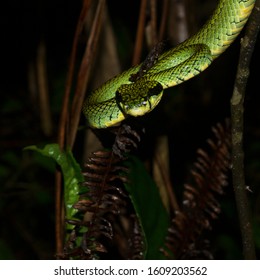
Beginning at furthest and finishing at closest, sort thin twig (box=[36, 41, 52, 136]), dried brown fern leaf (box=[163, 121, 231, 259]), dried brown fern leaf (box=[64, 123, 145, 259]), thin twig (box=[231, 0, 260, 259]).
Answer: thin twig (box=[36, 41, 52, 136])
dried brown fern leaf (box=[163, 121, 231, 259])
dried brown fern leaf (box=[64, 123, 145, 259])
thin twig (box=[231, 0, 260, 259])

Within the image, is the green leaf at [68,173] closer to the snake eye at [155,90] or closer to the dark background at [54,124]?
the snake eye at [155,90]

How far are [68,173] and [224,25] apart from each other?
3.49 ft

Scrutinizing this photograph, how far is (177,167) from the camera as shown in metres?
4.84

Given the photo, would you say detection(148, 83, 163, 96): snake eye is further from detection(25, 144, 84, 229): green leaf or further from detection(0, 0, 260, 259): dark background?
detection(0, 0, 260, 259): dark background

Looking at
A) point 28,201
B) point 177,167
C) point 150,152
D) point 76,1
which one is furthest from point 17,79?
point 150,152

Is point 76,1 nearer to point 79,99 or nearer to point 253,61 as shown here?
point 253,61

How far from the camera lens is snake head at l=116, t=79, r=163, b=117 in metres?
2.07

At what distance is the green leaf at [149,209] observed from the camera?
245 centimetres

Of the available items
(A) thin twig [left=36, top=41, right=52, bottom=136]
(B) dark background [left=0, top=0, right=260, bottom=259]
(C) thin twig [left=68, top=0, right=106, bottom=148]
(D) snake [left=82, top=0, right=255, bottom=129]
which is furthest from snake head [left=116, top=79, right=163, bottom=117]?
(A) thin twig [left=36, top=41, right=52, bottom=136]

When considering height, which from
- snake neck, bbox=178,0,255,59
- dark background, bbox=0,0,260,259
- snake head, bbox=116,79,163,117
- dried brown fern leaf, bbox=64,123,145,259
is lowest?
dried brown fern leaf, bbox=64,123,145,259

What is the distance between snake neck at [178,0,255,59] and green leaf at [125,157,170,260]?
727 mm

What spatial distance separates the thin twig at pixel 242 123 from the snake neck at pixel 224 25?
37 centimetres
